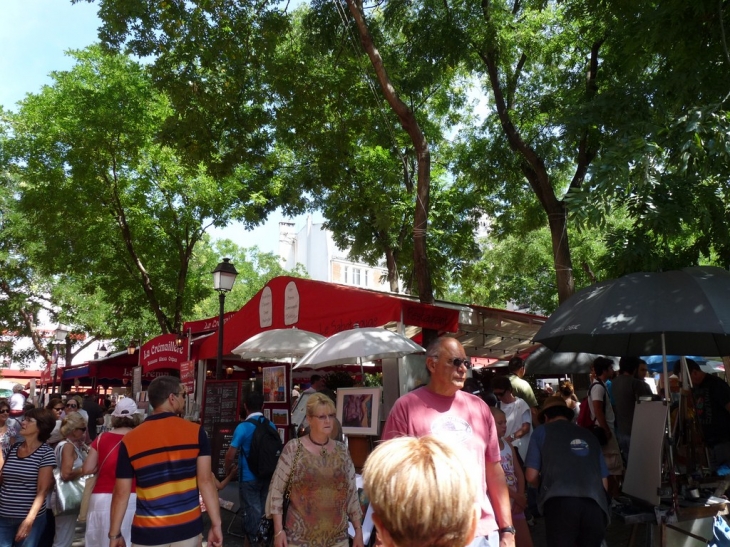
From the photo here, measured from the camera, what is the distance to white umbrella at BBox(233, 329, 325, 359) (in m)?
10.1

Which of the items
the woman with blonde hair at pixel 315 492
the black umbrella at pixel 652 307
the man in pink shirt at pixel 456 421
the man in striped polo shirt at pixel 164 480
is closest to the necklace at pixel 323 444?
the woman with blonde hair at pixel 315 492

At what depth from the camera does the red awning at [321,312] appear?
9.98 m

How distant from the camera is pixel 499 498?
12.6 ft

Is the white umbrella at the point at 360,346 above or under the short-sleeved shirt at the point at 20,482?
above

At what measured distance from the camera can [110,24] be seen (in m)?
10.8

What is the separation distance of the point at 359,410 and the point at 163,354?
8.23 metres

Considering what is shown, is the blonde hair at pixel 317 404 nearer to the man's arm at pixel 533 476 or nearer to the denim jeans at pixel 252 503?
the man's arm at pixel 533 476

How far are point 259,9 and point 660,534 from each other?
10.3 metres

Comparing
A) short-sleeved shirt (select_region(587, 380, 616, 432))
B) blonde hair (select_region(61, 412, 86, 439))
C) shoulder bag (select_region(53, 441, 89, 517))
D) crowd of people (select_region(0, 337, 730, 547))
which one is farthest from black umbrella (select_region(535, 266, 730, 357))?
blonde hair (select_region(61, 412, 86, 439))

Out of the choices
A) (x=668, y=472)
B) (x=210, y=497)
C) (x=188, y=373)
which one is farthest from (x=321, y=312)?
(x=210, y=497)

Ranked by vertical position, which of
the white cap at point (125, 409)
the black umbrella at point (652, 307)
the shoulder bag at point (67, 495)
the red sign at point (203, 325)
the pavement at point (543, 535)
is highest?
the red sign at point (203, 325)

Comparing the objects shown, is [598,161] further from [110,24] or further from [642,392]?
[110,24]

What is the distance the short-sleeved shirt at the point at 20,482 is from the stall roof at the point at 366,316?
212 inches

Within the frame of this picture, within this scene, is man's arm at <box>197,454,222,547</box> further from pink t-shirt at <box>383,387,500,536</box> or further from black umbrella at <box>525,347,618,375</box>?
black umbrella at <box>525,347,618,375</box>
